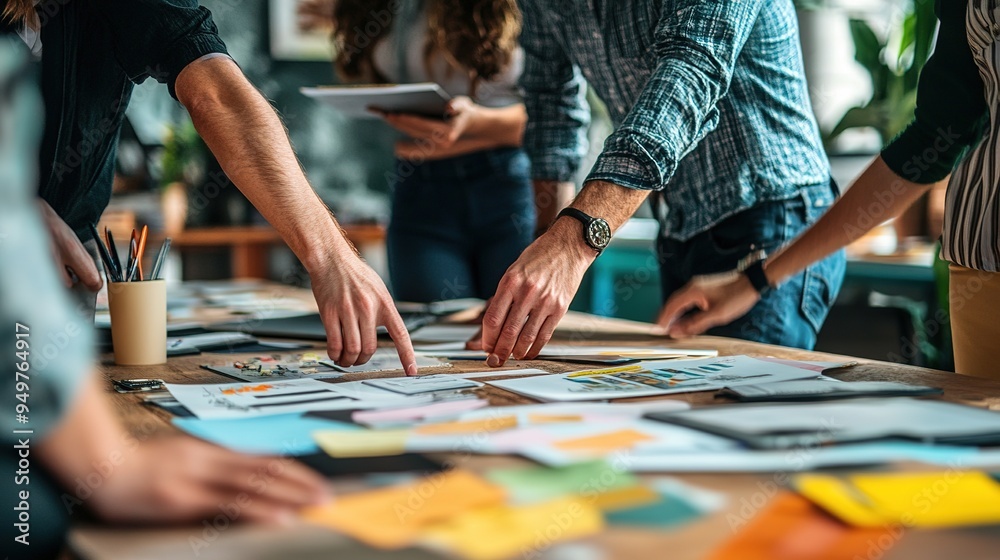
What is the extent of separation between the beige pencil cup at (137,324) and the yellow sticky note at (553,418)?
0.64 meters

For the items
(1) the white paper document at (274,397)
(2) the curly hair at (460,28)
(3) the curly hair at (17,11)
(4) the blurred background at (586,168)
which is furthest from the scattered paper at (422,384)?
(4) the blurred background at (586,168)

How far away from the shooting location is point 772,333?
1.46 m

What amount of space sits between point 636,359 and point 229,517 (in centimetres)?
70

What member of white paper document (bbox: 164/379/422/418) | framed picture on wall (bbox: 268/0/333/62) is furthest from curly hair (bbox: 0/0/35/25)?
framed picture on wall (bbox: 268/0/333/62)

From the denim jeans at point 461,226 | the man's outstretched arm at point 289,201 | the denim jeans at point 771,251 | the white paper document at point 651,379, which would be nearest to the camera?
the white paper document at point 651,379

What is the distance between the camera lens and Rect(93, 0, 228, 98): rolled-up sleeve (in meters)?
1.14

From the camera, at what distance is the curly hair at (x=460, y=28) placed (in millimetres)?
2029

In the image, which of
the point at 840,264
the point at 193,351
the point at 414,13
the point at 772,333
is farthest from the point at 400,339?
the point at 414,13

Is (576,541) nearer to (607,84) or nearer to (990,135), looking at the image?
(990,135)

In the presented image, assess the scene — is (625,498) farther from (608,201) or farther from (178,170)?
(178,170)

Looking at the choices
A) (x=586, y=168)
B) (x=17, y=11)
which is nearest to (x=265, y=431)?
(x=17, y=11)

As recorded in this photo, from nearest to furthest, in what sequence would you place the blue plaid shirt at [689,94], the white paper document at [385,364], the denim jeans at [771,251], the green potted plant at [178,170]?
the white paper document at [385,364] < the blue plaid shirt at [689,94] < the denim jeans at [771,251] < the green potted plant at [178,170]

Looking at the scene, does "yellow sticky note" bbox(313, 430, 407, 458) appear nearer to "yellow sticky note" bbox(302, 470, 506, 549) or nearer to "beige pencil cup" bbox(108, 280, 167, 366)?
"yellow sticky note" bbox(302, 470, 506, 549)

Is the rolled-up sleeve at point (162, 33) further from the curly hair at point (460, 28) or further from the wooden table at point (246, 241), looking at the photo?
the wooden table at point (246, 241)
